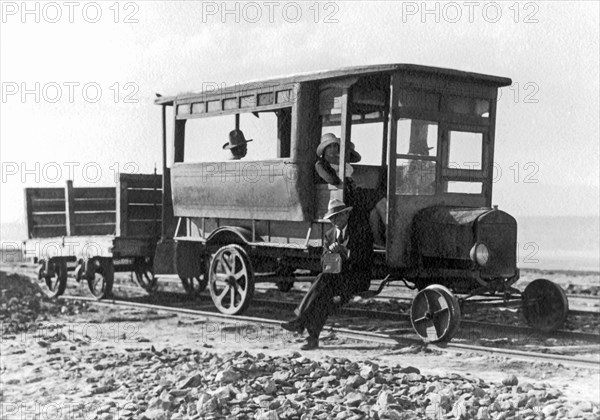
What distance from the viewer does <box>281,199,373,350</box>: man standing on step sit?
8648 millimetres

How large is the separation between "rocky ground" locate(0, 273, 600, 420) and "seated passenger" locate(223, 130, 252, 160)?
285 cm

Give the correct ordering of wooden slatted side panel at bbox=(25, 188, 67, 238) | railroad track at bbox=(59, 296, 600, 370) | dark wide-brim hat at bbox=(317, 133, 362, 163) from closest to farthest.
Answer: railroad track at bbox=(59, 296, 600, 370) < dark wide-brim hat at bbox=(317, 133, 362, 163) < wooden slatted side panel at bbox=(25, 188, 67, 238)

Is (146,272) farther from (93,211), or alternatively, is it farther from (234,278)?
(234,278)

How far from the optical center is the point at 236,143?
38.2 feet

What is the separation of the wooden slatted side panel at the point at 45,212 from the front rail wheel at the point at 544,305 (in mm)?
8522

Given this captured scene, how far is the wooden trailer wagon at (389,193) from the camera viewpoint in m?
9.09

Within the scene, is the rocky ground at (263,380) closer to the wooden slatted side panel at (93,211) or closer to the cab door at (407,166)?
the cab door at (407,166)

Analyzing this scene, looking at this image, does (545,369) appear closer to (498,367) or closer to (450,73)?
(498,367)

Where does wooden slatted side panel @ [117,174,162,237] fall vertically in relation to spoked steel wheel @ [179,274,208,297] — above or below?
above

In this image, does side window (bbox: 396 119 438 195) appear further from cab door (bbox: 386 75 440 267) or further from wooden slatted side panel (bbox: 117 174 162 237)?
wooden slatted side panel (bbox: 117 174 162 237)

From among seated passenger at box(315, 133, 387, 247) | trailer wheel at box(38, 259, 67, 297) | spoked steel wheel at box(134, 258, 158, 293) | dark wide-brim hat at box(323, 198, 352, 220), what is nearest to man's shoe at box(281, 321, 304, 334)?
dark wide-brim hat at box(323, 198, 352, 220)

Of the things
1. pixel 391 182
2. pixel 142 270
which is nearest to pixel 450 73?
pixel 391 182

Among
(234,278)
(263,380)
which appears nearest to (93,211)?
(234,278)

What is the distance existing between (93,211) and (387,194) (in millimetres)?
6889
